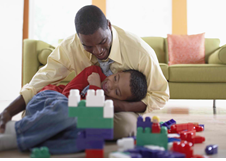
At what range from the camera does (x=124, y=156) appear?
83 cm

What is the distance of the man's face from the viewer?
124 cm

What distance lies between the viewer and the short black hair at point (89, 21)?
1227 millimetres

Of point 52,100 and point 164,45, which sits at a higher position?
point 164,45

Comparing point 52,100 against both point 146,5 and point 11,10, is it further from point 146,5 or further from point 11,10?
point 146,5

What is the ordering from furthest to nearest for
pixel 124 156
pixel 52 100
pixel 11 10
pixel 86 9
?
pixel 11 10 < pixel 86 9 < pixel 52 100 < pixel 124 156

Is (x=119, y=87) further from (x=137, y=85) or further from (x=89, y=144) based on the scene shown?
(x=89, y=144)

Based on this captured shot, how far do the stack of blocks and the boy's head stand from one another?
503mm

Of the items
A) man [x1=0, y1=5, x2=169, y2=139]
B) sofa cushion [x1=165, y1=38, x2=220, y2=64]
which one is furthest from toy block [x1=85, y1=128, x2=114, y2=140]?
sofa cushion [x1=165, y1=38, x2=220, y2=64]

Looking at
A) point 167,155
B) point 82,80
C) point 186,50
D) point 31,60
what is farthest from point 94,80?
point 186,50

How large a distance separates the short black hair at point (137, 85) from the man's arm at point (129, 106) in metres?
0.03

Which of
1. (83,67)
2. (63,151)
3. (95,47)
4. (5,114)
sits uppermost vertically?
(95,47)

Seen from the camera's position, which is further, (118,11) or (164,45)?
(118,11)

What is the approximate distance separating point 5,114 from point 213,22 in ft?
13.8

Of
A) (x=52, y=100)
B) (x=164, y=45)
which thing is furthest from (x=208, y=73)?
(x=52, y=100)
